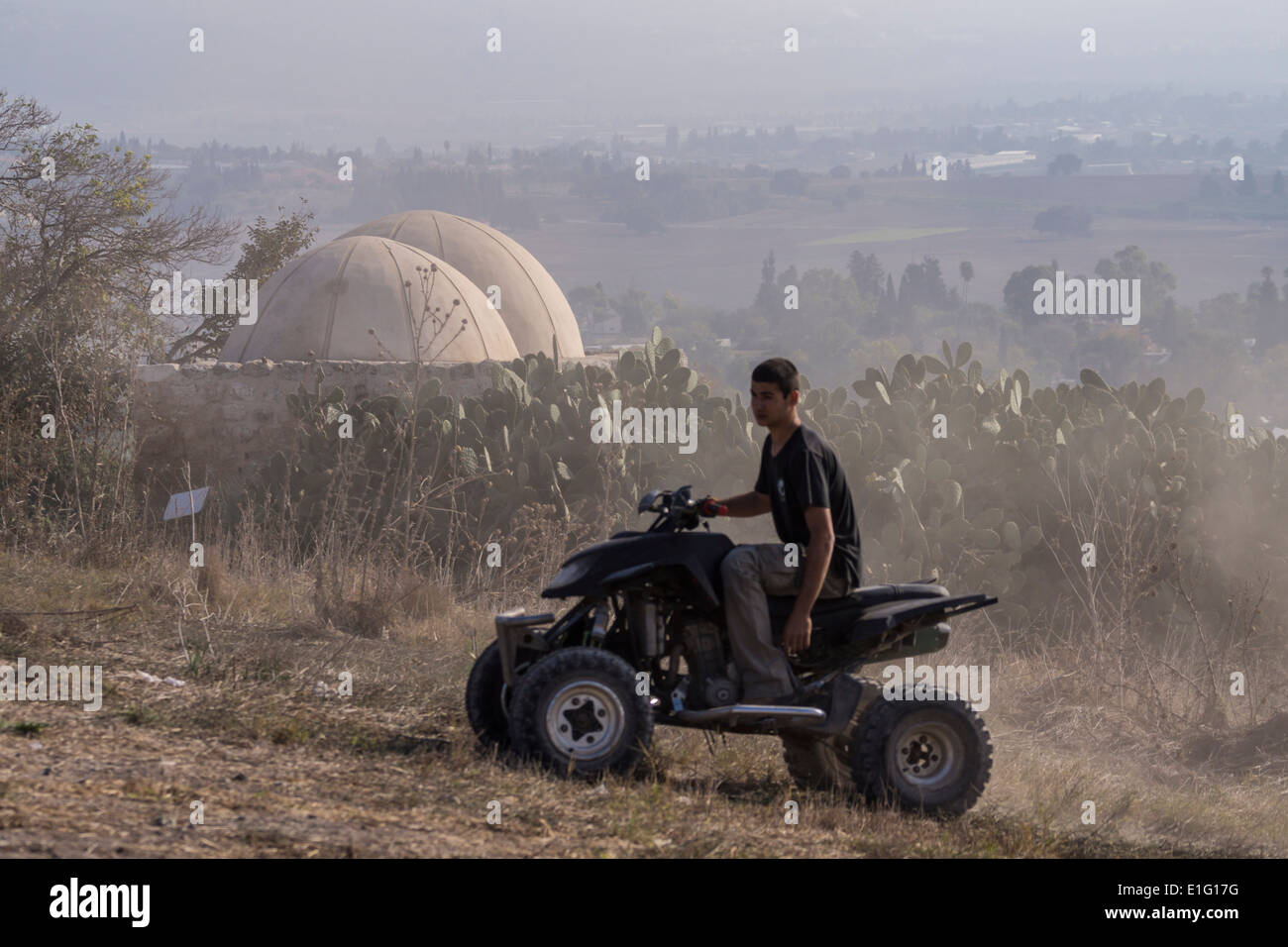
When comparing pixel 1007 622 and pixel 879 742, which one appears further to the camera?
pixel 1007 622

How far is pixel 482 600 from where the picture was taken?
10.0 meters

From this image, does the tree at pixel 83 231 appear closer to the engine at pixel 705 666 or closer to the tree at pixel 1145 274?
the engine at pixel 705 666

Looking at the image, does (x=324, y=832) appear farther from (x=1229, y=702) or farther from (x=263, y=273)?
(x=263, y=273)

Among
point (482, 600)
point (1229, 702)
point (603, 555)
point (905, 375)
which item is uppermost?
point (905, 375)

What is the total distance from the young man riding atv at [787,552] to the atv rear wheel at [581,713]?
20.3 inches

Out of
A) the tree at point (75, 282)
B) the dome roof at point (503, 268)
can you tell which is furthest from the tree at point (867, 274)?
the dome roof at point (503, 268)

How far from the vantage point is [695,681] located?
5.50 m

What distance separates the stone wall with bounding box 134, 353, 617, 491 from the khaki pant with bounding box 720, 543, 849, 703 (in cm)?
1091

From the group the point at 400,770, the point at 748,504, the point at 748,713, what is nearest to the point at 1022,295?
the point at 748,504

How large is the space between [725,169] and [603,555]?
165879 mm

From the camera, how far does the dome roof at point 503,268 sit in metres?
21.8

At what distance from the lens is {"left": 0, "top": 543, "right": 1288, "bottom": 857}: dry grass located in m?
4.46

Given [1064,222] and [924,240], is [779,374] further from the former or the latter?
[924,240]

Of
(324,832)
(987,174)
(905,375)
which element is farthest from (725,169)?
(324,832)
